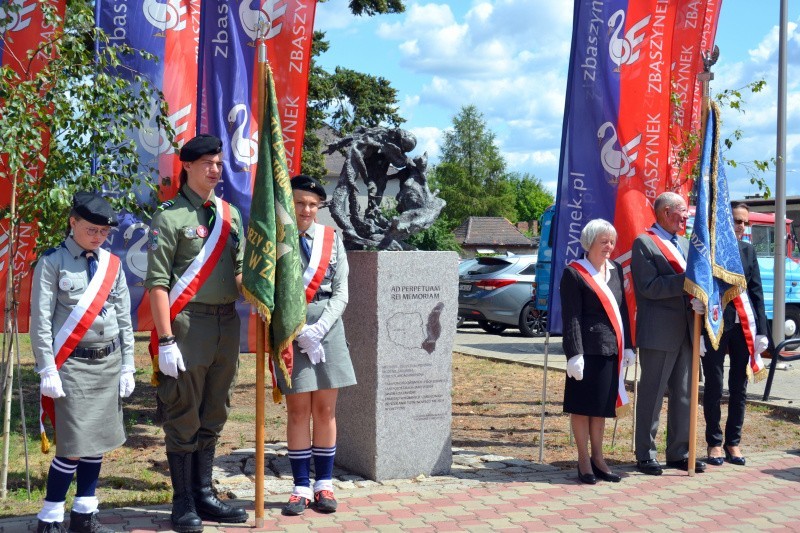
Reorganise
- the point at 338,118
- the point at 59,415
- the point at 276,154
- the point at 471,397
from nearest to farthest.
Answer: the point at 59,415
the point at 276,154
the point at 471,397
the point at 338,118

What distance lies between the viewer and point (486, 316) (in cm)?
1903

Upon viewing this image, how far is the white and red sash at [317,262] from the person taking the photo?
18.8 feet

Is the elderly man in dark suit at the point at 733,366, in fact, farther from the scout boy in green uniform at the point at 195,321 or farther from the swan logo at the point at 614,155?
the scout boy in green uniform at the point at 195,321

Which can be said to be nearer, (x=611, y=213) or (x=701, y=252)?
(x=701, y=252)

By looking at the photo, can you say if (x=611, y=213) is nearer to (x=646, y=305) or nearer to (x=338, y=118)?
(x=646, y=305)

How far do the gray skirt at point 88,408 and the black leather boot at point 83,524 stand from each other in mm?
338

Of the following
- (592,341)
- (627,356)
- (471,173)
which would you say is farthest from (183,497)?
(471,173)

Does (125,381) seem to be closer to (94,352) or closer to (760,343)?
(94,352)

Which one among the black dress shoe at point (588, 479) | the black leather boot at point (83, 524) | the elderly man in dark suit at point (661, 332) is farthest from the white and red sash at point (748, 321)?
the black leather boot at point (83, 524)

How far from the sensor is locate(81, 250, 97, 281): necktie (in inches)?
198

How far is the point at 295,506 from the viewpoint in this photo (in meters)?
5.60

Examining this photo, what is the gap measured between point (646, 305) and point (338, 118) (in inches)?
639

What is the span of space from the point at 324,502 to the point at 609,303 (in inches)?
92.7

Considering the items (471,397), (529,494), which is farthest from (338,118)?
(529,494)
